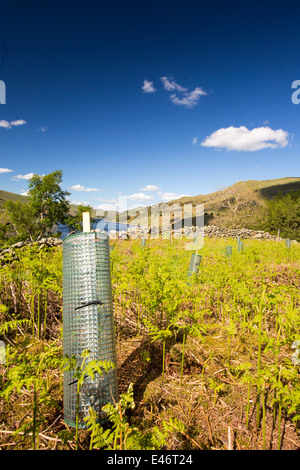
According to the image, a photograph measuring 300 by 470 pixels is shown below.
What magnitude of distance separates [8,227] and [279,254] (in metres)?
34.4

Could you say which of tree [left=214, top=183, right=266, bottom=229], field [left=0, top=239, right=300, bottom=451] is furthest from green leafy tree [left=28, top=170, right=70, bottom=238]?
field [left=0, top=239, right=300, bottom=451]

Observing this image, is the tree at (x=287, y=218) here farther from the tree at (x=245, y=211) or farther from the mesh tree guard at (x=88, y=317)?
the mesh tree guard at (x=88, y=317)

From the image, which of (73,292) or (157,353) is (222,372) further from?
(73,292)

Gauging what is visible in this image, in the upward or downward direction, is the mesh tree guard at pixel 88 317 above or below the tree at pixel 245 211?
below

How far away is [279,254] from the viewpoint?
9.98m

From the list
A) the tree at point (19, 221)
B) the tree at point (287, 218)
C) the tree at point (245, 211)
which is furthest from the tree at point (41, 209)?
the tree at point (287, 218)

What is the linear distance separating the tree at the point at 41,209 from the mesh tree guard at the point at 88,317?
116 ft

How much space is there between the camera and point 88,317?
223cm

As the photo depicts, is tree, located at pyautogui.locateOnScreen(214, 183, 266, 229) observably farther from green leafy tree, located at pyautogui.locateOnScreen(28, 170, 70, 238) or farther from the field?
the field

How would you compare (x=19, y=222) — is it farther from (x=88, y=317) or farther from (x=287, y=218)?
(x=287, y=218)

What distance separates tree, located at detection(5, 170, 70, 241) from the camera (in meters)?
34.4

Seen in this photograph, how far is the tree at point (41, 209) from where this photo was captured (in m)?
34.4

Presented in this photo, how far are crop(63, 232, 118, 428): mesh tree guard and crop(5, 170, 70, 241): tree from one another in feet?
116
